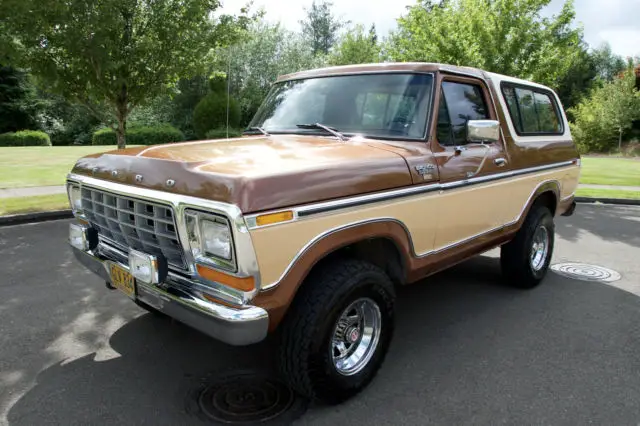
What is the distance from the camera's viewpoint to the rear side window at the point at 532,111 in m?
4.51

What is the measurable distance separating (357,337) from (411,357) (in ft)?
2.04

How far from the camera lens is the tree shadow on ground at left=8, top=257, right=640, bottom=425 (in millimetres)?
2805

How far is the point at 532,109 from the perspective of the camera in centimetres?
486

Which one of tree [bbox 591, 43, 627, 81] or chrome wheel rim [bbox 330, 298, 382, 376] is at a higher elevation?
tree [bbox 591, 43, 627, 81]

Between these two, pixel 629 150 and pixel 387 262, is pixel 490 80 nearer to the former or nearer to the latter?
pixel 387 262

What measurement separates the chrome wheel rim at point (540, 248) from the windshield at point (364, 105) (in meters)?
2.32

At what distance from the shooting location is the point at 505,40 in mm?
11656

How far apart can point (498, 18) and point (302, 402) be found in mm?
11452

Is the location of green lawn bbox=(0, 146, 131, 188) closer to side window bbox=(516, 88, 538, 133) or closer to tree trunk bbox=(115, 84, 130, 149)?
tree trunk bbox=(115, 84, 130, 149)

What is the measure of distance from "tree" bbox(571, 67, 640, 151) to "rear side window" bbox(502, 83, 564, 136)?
35903mm

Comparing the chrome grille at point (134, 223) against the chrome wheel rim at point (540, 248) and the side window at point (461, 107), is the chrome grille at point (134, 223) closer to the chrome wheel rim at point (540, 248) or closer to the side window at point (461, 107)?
the side window at point (461, 107)

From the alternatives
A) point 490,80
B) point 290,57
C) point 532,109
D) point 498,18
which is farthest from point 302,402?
point 290,57

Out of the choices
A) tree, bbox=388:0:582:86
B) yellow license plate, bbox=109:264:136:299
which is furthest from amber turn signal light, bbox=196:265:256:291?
tree, bbox=388:0:582:86

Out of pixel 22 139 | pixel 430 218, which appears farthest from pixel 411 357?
pixel 22 139
